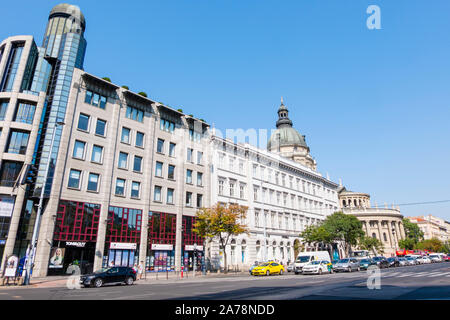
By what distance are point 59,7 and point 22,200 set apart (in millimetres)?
43825

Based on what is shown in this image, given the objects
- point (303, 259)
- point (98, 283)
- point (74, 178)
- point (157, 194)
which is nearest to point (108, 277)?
point (98, 283)

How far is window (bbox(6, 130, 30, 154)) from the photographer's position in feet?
103

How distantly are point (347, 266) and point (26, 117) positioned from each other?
39176 millimetres

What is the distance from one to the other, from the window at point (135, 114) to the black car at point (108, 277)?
21576mm

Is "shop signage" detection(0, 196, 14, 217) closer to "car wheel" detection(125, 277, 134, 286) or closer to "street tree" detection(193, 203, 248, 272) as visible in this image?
"car wheel" detection(125, 277, 134, 286)

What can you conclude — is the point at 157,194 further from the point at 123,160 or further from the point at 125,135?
the point at 125,135

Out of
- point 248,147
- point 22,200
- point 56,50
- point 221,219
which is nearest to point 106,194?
point 22,200

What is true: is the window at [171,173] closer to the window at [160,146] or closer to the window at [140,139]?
the window at [160,146]

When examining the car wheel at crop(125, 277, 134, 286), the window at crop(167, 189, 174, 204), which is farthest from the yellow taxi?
the car wheel at crop(125, 277, 134, 286)

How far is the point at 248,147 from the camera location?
166 ft

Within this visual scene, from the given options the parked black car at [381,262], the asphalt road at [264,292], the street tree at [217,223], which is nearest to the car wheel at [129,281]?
the asphalt road at [264,292]

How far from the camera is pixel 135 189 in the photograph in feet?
119

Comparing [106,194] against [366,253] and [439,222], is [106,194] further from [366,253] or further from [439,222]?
[439,222]

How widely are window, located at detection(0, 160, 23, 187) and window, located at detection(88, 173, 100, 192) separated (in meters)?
6.83
